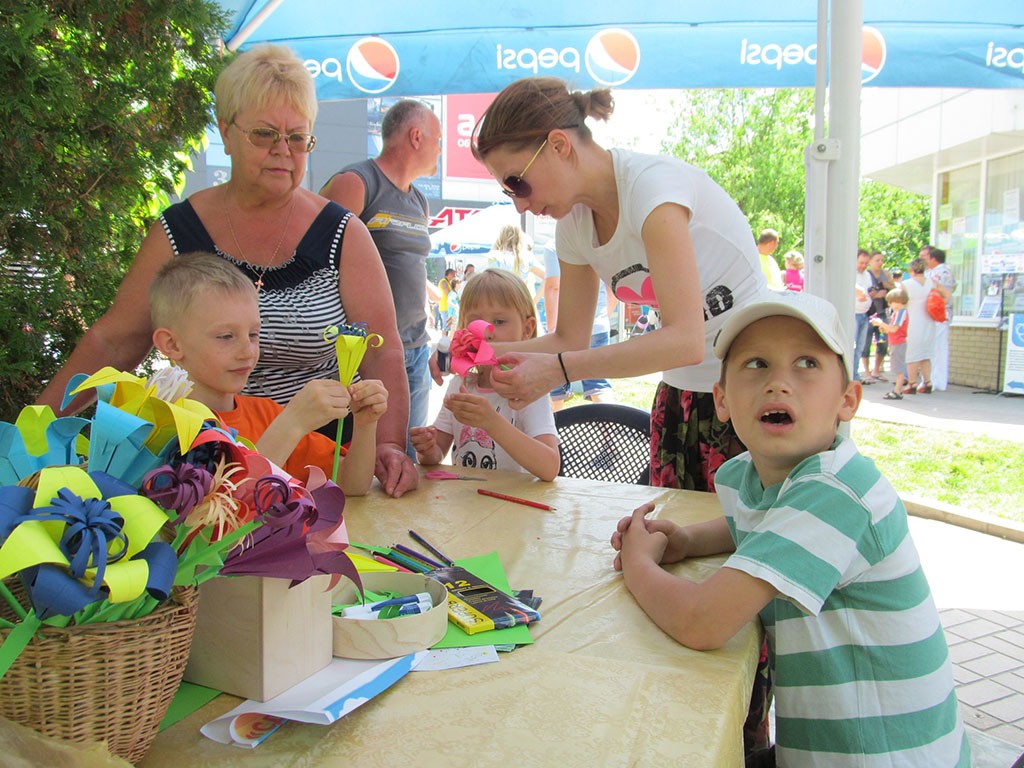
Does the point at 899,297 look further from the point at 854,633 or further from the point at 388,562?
the point at 388,562

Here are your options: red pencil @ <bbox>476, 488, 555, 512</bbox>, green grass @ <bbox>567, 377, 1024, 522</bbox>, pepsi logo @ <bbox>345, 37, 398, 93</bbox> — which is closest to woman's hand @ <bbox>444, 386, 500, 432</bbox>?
red pencil @ <bbox>476, 488, 555, 512</bbox>

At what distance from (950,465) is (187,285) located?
6.15m

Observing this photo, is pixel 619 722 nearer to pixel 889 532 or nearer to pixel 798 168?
pixel 889 532

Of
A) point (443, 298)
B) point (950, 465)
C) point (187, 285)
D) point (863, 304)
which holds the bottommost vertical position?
point (950, 465)

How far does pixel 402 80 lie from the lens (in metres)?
3.63

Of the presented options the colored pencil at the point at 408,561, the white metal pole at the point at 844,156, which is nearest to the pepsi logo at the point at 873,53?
the white metal pole at the point at 844,156

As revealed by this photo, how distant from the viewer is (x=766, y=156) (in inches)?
1017

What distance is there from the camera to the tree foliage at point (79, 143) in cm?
193

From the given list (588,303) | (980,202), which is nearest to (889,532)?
(588,303)

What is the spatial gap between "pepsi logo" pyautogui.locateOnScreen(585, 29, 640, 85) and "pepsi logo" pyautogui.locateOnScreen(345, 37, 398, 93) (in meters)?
0.92

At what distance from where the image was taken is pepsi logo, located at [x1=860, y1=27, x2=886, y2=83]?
10.7ft

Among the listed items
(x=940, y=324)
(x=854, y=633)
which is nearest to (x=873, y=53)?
(x=854, y=633)

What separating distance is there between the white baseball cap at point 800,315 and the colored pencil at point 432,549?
64 cm

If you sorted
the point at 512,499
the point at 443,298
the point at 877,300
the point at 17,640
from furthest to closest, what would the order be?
the point at 443,298 < the point at 877,300 < the point at 512,499 < the point at 17,640
